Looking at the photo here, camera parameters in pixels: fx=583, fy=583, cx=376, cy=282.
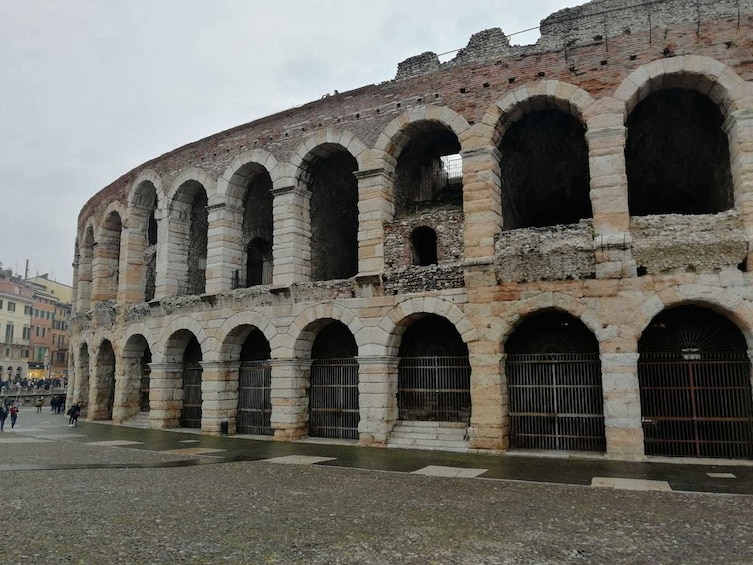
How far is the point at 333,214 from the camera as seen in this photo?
1988cm

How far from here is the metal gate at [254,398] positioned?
1836 centimetres

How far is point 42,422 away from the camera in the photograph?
2406 cm

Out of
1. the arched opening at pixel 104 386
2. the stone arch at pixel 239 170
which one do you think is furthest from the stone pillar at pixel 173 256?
the arched opening at pixel 104 386

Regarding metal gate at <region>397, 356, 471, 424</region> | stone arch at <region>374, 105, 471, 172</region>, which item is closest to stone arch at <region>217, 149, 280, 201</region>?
stone arch at <region>374, 105, 471, 172</region>

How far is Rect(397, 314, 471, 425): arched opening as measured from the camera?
15.7 metres

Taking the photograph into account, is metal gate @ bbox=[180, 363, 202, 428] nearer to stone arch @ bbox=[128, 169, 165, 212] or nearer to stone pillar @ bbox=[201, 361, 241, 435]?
stone pillar @ bbox=[201, 361, 241, 435]

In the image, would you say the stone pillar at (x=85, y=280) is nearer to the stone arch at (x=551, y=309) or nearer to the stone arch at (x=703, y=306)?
the stone arch at (x=551, y=309)

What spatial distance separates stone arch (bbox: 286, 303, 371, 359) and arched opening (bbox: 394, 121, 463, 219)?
323cm

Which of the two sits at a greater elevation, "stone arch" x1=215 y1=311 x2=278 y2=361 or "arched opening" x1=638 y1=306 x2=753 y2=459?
"stone arch" x1=215 y1=311 x2=278 y2=361

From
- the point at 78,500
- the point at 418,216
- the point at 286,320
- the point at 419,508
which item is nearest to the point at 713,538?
the point at 419,508

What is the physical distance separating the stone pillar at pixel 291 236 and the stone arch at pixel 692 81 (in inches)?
364

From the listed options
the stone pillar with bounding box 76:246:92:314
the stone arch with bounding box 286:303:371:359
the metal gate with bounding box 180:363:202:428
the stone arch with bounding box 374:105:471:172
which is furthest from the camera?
Answer: the stone pillar with bounding box 76:246:92:314

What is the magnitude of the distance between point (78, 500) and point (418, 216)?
10387mm

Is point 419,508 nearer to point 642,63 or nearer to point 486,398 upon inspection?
point 486,398
